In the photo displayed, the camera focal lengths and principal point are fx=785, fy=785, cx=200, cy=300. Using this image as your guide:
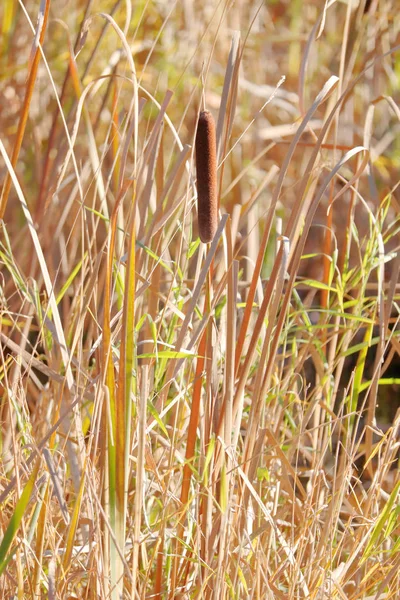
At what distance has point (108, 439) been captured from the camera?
56 cm

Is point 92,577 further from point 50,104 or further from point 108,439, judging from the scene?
point 50,104

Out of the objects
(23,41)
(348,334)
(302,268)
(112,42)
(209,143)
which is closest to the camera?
(209,143)

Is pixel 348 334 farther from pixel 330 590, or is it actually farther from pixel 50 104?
pixel 50 104

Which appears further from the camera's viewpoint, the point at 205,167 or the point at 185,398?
the point at 185,398

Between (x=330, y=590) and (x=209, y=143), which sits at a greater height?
(x=209, y=143)

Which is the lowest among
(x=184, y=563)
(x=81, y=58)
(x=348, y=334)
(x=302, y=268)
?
(x=302, y=268)

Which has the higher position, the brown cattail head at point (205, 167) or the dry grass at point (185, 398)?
the brown cattail head at point (205, 167)

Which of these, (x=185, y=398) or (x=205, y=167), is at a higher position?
(x=205, y=167)

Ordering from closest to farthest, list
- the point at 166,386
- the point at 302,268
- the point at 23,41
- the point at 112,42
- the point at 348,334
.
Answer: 1. the point at 166,386
2. the point at 348,334
3. the point at 23,41
4. the point at 112,42
5. the point at 302,268

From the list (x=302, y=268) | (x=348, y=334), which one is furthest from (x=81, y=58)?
(x=348, y=334)

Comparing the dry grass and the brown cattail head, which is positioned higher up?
the brown cattail head

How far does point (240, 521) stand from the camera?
623 millimetres

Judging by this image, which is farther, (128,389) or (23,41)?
(23,41)

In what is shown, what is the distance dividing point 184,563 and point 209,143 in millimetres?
373
